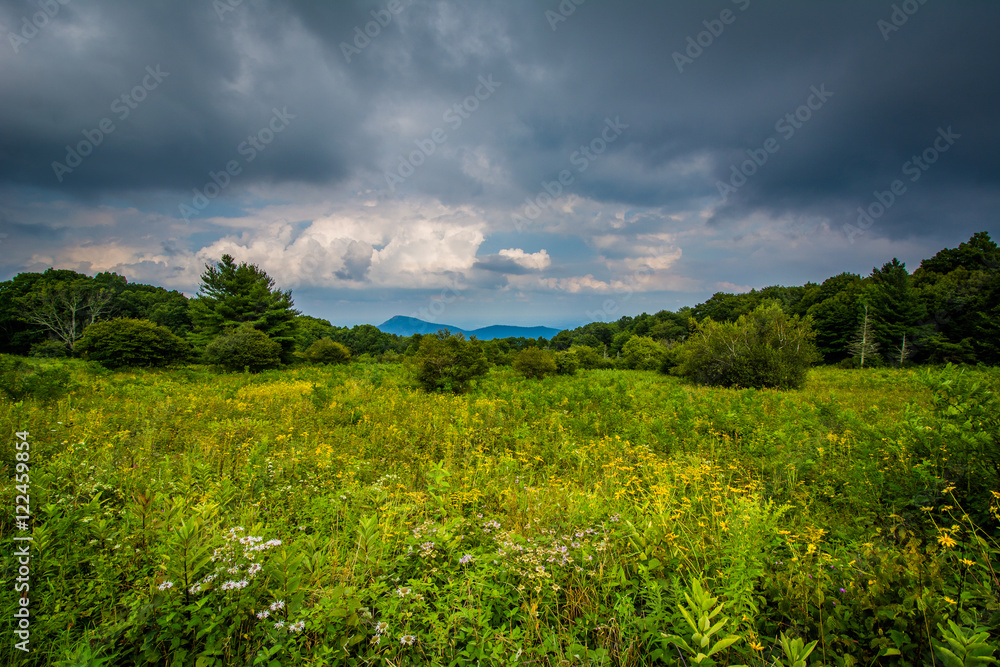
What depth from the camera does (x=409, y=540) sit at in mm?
2607

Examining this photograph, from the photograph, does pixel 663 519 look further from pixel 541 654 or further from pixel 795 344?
pixel 795 344

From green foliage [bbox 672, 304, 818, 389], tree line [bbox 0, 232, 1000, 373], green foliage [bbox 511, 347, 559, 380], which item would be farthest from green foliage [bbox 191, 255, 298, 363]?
green foliage [bbox 672, 304, 818, 389]

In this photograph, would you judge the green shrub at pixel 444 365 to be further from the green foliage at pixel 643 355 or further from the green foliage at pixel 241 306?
the green foliage at pixel 643 355

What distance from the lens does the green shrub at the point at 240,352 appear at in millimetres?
17766

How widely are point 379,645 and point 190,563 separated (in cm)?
113

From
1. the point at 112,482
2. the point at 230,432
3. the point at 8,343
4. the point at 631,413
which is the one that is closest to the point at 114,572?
the point at 112,482

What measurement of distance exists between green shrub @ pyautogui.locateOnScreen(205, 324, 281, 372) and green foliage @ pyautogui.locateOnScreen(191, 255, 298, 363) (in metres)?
4.75

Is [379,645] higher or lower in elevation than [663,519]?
lower

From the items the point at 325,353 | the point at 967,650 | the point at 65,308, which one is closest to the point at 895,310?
the point at 967,650

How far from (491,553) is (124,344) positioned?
2229cm

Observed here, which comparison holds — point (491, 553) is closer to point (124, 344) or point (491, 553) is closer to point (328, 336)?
point (124, 344)

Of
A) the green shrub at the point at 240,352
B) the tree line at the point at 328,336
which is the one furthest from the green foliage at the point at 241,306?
the green shrub at the point at 240,352

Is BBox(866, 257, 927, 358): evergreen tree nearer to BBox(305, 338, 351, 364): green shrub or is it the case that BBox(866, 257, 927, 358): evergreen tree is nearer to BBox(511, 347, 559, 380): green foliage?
BBox(511, 347, 559, 380): green foliage

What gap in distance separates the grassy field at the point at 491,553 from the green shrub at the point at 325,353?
55.2ft
